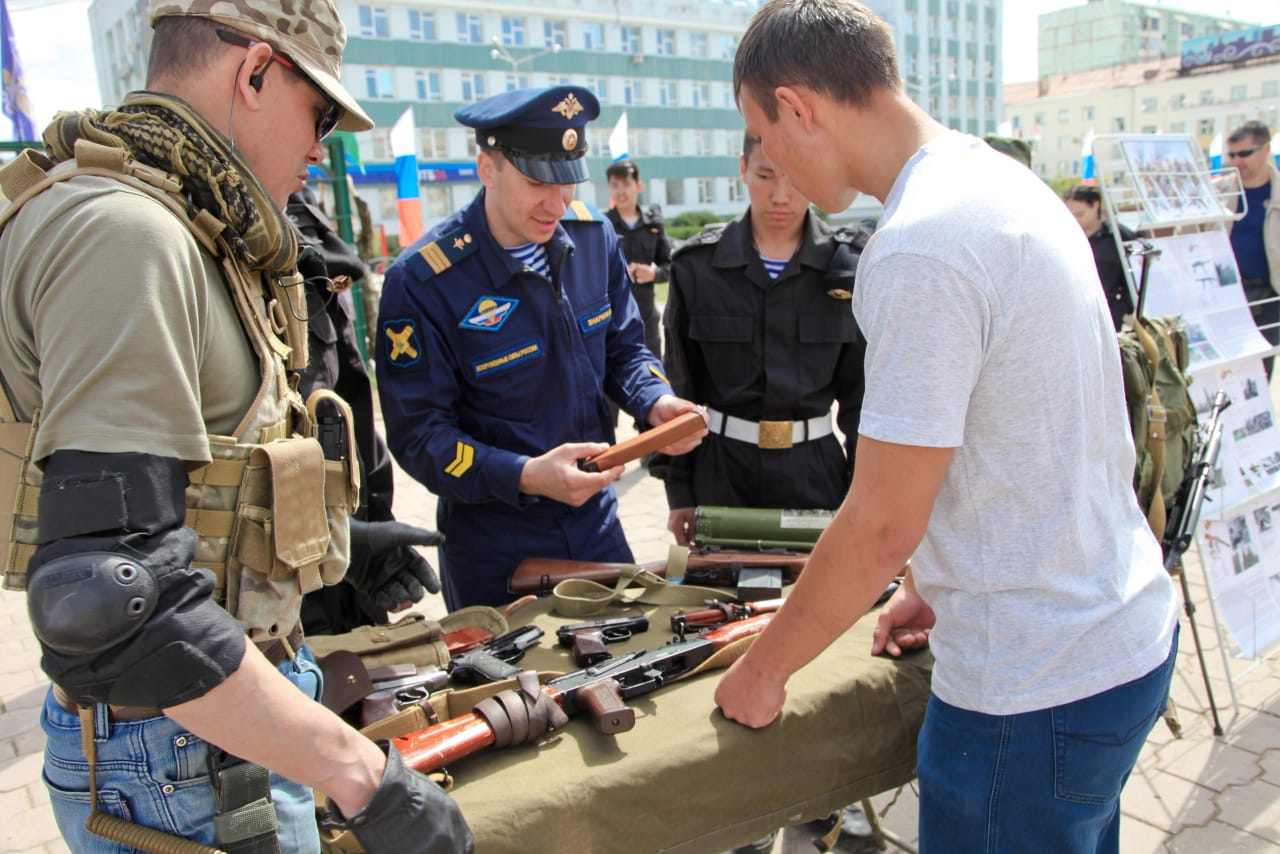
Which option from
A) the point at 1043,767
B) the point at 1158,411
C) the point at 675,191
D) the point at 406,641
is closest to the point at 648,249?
the point at 1158,411

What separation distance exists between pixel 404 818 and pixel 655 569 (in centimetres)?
119

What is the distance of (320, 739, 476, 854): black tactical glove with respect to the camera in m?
1.07

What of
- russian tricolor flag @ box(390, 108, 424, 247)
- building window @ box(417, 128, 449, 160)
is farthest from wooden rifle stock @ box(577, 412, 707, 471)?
building window @ box(417, 128, 449, 160)

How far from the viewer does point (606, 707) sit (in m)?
1.46

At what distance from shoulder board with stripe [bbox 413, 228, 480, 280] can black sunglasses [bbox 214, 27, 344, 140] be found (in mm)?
888

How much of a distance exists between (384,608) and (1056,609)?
57.9 inches

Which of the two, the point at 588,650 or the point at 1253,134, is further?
the point at 1253,134

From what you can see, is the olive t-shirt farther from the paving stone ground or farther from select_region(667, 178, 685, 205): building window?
select_region(667, 178, 685, 205): building window

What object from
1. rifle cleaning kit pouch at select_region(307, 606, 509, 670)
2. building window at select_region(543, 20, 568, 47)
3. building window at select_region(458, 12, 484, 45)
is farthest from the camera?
building window at select_region(543, 20, 568, 47)

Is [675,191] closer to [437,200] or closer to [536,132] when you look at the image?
[437,200]

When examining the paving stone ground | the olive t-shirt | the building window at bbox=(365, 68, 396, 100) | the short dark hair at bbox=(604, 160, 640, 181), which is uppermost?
the building window at bbox=(365, 68, 396, 100)

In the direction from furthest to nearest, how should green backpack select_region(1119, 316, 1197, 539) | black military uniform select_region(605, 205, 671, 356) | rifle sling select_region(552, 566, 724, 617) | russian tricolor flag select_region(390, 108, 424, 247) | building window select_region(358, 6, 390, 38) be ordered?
1. building window select_region(358, 6, 390, 38)
2. russian tricolor flag select_region(390, 108, 424, 247)
3. black military uniform select_region(605, 205, 671, 356)
4. green backpack select_region(1119, 316, 1197, 539)
5. rifle sling select_region(552, 566, 724, 617)

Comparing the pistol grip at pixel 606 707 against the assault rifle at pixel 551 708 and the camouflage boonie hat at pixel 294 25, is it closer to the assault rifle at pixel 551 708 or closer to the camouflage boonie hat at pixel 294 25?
the assault rifle at pixel 551 708

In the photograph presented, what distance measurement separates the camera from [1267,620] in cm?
320
